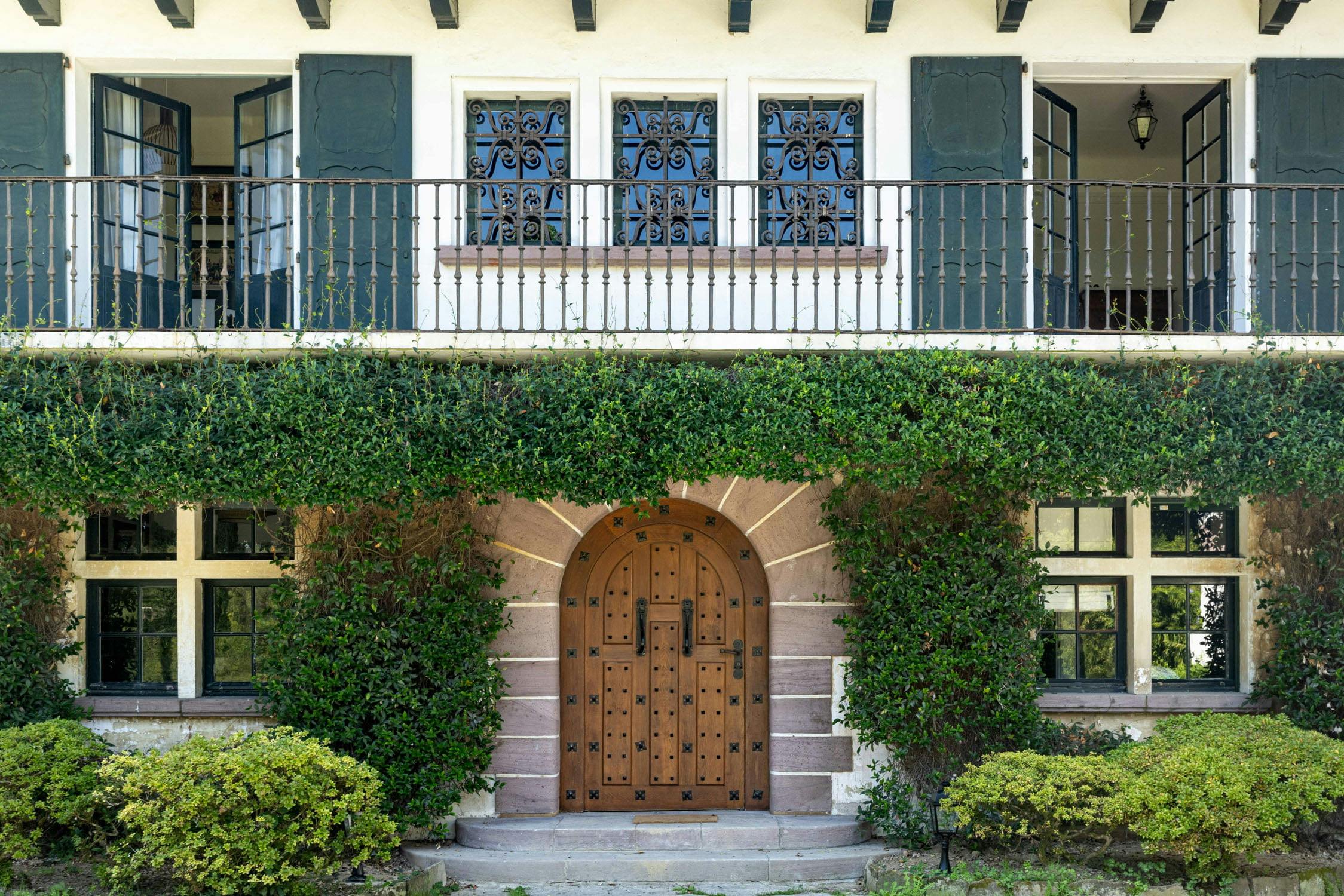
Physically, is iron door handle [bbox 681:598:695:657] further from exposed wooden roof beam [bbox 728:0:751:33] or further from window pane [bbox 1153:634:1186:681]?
exposed wooden roof beam [bbox 728:0:751:33]

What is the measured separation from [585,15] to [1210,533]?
590 cm

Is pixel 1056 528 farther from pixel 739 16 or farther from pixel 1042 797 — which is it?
pixel 739 16

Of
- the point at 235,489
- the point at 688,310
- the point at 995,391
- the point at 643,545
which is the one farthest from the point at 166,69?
the point at 995,391

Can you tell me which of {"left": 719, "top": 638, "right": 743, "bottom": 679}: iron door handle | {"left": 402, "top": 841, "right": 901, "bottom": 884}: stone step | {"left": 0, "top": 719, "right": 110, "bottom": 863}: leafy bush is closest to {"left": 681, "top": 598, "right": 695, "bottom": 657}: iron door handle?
{"left": 719, "top": 638, "right": 743, "bottom": 679}: iron door handle

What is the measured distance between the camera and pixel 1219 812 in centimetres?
660

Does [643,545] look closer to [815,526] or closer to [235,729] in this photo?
[815,526]

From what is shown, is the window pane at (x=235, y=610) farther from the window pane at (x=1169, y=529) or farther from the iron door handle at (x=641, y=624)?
the window pane at (x=1169, y=529)

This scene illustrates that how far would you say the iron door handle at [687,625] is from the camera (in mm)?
Answer: 8648

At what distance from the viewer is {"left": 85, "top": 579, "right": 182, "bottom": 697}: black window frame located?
28.4 ft

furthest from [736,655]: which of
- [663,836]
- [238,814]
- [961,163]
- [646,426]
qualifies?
[961,163]

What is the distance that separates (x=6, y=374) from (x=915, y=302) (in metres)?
6.00

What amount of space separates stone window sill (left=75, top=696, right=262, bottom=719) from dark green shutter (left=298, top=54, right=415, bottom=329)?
2.79m

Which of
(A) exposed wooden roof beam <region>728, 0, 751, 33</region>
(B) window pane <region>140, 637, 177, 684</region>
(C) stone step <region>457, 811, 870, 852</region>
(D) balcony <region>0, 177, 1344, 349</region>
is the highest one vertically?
(A) exposed wooden roof beam <region>728, 0, 751, 33</region>

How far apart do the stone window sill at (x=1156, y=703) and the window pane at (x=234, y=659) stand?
5.73m
